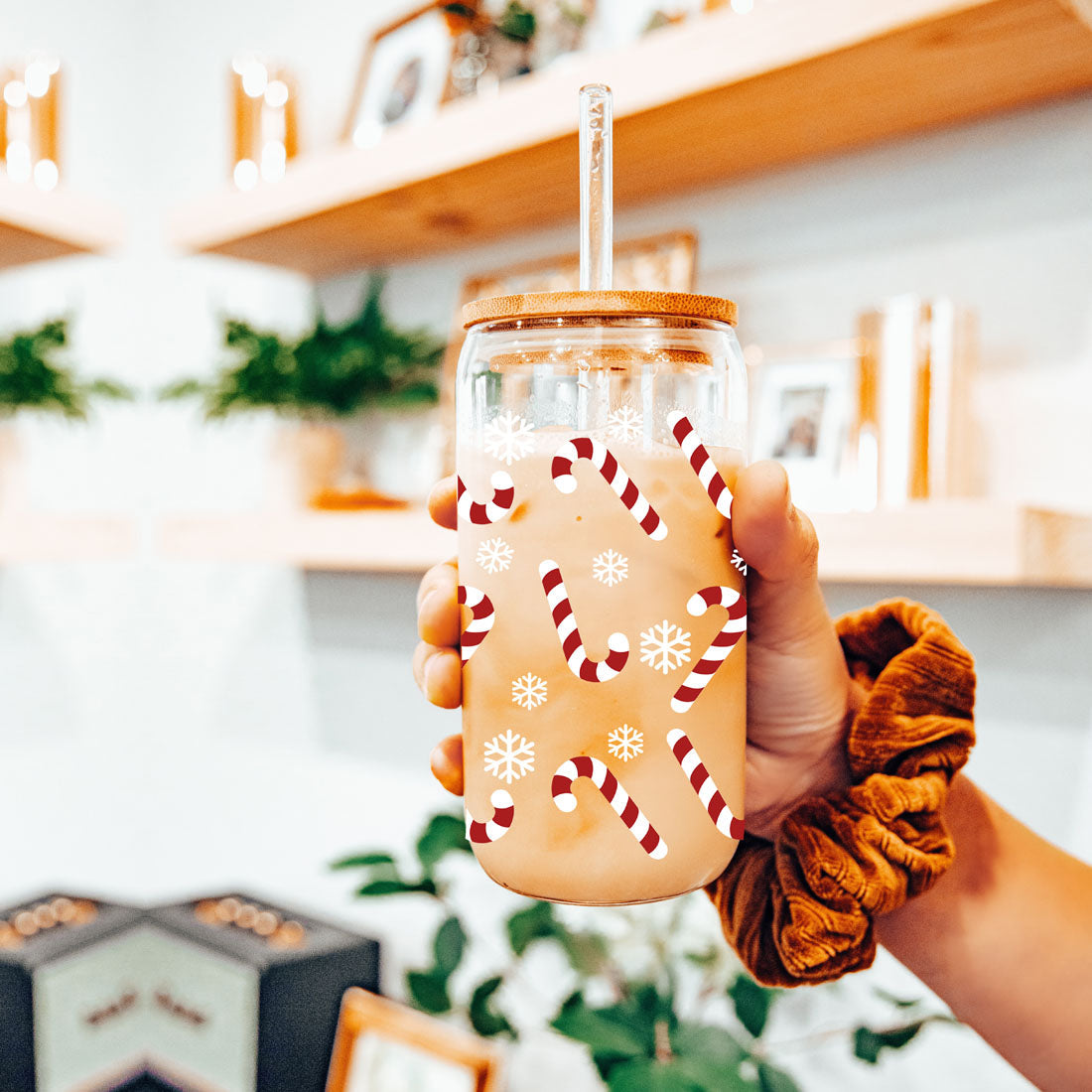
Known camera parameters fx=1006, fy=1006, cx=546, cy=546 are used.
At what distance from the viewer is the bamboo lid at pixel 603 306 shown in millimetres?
475

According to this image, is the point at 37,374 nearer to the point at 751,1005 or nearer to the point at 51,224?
the point at 51,224

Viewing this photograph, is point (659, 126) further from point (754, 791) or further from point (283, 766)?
point (283, 766)

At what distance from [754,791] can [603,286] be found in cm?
41

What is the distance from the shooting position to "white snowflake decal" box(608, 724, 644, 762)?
1.66ft

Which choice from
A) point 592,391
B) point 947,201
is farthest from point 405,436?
point 592,391

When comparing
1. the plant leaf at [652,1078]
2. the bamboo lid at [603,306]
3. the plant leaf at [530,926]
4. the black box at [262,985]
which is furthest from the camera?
the black box at [262,985]

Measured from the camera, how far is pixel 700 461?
501mm

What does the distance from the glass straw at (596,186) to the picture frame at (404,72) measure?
39.7 inches

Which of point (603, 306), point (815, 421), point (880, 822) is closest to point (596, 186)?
point (603, 306)

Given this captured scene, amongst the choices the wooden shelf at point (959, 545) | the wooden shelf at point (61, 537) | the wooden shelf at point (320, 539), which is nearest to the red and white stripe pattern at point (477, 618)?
the wooden shelf at point (959, 545)

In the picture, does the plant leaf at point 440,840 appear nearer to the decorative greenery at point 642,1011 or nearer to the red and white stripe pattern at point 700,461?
the decorative greenery at point 642,1011

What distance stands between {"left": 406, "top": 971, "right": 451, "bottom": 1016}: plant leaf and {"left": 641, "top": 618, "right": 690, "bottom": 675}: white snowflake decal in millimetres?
943

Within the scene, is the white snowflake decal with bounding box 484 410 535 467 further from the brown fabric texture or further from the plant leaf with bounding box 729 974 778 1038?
the plant leaf with bounding box 729 974 778 1038

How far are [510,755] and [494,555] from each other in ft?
0.35
